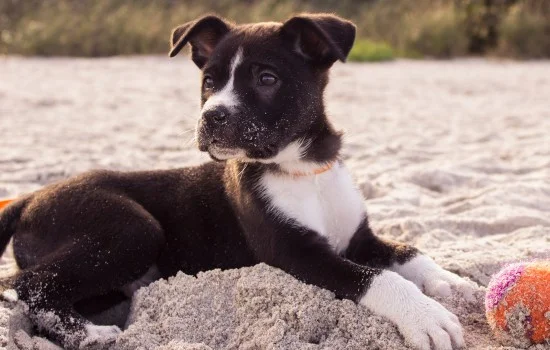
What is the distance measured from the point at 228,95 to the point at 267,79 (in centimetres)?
21

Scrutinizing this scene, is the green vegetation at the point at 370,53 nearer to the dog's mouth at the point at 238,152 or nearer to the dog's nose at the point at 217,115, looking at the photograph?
the dog's mouth at the point at 238,152

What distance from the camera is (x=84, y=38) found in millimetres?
15828

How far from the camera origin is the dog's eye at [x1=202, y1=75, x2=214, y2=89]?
3.79m

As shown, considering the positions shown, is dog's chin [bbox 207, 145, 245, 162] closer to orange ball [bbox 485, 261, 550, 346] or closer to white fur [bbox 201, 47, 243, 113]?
white fur [bbox 201, 47, 243, 113]

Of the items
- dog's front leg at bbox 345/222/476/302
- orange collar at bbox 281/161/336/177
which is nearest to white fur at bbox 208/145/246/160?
orange collar at bbox 281/161/336/177

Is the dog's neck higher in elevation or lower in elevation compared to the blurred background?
higher

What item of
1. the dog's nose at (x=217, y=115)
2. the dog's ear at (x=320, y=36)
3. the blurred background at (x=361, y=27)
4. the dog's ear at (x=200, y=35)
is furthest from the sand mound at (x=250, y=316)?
the blurred background at (x=361, y=27)

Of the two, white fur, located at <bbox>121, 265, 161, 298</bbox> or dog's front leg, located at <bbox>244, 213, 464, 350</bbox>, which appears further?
white fur, located at <bbox>121, 265, 161, 298</bbox>

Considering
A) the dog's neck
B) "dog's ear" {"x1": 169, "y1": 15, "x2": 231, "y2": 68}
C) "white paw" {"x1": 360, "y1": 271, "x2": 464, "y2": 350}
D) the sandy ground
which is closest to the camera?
"white paw" {"x1": 360, "y1": 271, "x2": 464, "y2": 350}

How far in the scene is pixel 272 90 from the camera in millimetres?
3637

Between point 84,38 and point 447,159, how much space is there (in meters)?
11.1

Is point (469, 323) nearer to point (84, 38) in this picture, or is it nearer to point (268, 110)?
point (268, 110)

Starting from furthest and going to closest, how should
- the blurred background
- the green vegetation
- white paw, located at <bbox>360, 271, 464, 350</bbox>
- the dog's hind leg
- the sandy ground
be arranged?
the blurred background
the green vegetation
the dog's hind leg
the sandy ground
white paw, located at <bbox>360, 271, 464, 350</bbox>

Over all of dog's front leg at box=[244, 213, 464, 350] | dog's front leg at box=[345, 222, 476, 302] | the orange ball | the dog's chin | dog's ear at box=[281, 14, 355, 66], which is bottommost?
dog's front leg at box=[345, 222, 476, 302]
